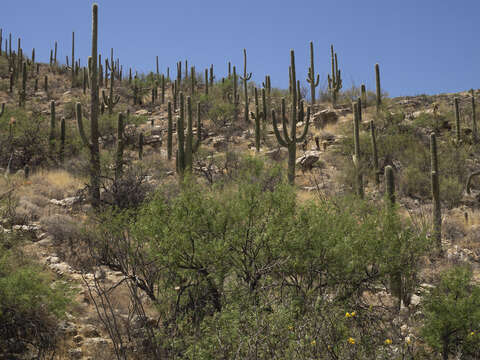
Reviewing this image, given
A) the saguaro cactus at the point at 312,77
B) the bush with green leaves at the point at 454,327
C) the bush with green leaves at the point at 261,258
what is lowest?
the bush with green leaves at the point at 454,327

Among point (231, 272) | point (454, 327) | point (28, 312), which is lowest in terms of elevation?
point (454, 327)

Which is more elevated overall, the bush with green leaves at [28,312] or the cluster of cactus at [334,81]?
the cluster of cactus at [334,81]

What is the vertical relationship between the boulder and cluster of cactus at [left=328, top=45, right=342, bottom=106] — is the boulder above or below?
below

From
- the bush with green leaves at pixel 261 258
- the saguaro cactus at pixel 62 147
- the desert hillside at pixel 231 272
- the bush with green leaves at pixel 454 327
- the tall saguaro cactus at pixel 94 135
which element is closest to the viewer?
the desert hillside at pixel 231 272

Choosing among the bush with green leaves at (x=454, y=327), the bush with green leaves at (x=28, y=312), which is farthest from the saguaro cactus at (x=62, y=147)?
the bush with green leaves at (x=454, y=327)

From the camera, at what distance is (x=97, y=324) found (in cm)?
707

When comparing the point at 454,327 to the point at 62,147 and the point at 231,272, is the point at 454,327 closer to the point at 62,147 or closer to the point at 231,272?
the point at 231,272

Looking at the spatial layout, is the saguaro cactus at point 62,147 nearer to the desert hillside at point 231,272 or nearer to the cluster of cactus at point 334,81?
the desert hillside at point 231,272

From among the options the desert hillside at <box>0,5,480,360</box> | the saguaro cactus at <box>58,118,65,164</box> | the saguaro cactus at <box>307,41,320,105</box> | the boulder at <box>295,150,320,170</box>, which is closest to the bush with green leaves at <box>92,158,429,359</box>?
the desert hillside at <box>0,5,480,360</box>

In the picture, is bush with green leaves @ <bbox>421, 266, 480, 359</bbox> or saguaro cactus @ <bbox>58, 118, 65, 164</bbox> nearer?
bush with green leaves @ <bbox>421, 266, 480, 359</bbox>

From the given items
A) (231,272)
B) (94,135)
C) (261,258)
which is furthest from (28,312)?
(94,135)

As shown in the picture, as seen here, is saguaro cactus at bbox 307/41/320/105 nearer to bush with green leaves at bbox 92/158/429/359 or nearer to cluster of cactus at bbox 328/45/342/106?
cluster of cactus at bbox 328/45/342/106

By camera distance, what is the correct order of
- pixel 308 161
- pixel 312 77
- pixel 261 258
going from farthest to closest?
pixel 312 77 < pixel 308 161 < pixel 261 258

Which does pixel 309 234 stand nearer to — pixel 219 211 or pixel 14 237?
pixel 219 211
